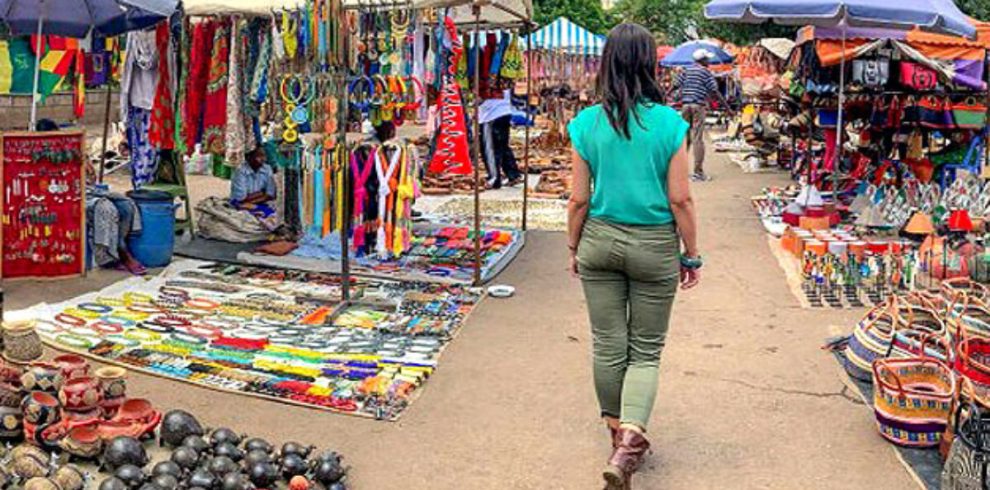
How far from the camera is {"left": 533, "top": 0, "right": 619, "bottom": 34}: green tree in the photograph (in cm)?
2994

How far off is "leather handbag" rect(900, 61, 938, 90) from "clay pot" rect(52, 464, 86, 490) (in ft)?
29.7

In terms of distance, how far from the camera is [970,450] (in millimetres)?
3805

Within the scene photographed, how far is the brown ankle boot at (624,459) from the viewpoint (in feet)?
12.5

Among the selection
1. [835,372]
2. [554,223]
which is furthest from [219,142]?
[835,372]

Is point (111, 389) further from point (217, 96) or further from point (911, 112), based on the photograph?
point (911, 112)

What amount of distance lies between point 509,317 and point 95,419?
323cm

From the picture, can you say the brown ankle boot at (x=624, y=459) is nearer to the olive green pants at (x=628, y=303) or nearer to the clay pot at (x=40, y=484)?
the olive green pants at (x=628, y=303)

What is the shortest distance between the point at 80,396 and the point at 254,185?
550 cm

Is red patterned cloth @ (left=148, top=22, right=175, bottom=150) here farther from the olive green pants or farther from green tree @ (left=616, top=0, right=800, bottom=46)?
green tree @ (left=616, top=0, right=800, bottom=46)

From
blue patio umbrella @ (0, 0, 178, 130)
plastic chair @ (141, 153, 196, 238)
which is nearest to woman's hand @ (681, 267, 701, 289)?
blue patio umbrella @ (0, 0, 178, 130)

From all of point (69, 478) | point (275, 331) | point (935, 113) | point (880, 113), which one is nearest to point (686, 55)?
point (880, 113)

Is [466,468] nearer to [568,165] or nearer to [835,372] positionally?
[835,372]

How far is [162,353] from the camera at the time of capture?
5926 millimetres

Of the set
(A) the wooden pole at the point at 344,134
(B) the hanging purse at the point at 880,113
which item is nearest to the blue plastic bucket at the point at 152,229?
(A) the wooden pole at the point at 344,134
